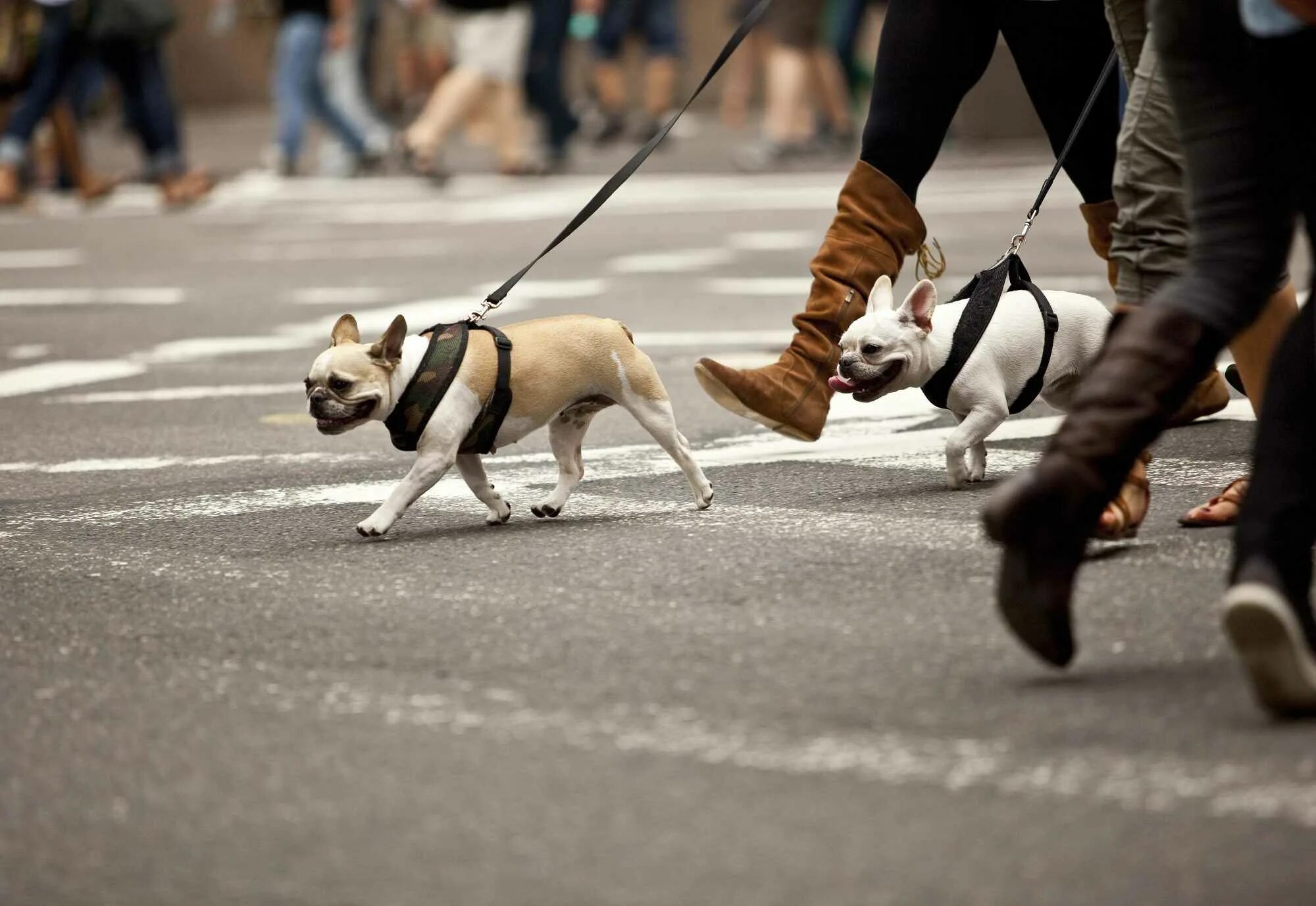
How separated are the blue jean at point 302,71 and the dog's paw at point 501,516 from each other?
1395 centimetres

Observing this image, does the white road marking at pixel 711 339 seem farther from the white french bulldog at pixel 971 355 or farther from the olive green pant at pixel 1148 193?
the olive green pant at pixel 1148 193

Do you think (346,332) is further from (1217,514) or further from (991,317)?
(1217,514)

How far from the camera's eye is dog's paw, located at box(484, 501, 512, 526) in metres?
5.52

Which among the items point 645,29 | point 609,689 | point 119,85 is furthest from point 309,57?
point 609,689

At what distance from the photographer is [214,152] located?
2409cm

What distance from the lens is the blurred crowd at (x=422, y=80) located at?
54.5 ft

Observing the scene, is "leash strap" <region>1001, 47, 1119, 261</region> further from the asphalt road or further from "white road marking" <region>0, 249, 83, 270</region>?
"white road marking" <region>0, 249, 83, 270</region>

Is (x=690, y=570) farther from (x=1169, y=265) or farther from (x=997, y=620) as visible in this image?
(x=1169, y=265)

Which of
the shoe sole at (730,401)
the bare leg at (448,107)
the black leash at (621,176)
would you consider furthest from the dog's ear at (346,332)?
the bare leg at (448,107)

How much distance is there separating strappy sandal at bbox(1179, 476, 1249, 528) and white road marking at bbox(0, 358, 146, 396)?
491cm

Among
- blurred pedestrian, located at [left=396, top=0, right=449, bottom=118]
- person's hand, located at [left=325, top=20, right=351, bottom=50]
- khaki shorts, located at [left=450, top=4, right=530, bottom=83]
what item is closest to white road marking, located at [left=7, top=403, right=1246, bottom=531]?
khaki shorts, located at [left=450, top=4, right=530, bottom=83]

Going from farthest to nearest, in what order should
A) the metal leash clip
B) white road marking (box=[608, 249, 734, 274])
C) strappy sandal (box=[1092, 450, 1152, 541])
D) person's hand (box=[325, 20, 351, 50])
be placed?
person's hand (box=[325, 20, 351, 50]), white road marking (box=[608, 249, 734, 274]), the metal leash clip, strappy sandal (box=[1092, 450, 1152, 541])

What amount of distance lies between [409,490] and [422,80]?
66.0ft

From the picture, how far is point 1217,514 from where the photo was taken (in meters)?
4.98
